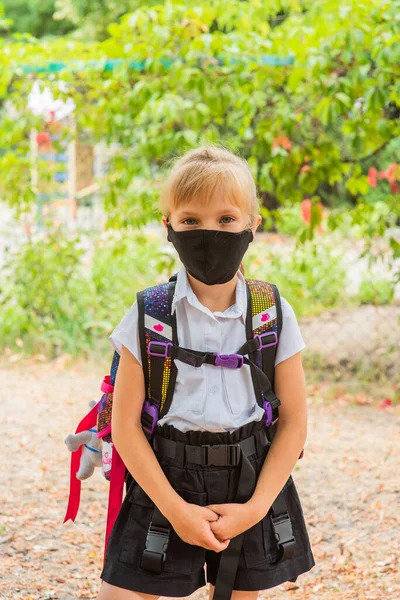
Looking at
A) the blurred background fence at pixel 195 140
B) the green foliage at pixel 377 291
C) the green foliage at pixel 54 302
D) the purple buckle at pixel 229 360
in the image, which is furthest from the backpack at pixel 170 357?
the green foliage at pixel 377 291

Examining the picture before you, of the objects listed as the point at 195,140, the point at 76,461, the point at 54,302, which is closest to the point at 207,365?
the point at 76,461

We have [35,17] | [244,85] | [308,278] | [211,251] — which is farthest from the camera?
[35,17]

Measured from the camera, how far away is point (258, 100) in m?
4.76

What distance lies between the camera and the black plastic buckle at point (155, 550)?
1805 millimetres

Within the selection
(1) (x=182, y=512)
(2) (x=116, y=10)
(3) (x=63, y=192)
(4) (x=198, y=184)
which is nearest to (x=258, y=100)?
(3) (x=63, y=192)

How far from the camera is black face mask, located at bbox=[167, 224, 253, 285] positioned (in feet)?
6.11

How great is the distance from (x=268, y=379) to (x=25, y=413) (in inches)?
134

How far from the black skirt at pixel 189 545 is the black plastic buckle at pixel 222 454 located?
0.05 ft

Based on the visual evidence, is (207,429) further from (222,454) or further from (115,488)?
(115,488)

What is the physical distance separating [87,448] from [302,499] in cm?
172

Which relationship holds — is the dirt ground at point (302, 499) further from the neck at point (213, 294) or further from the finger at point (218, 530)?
the neck at point (213, 294)

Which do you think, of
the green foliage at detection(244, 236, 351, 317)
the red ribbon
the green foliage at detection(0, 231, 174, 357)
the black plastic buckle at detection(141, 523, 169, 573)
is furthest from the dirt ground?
the green foliage at detection(244, 236, 351, 317)

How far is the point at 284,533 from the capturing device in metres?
1.90

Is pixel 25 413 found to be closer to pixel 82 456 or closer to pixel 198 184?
pixel 82 456
